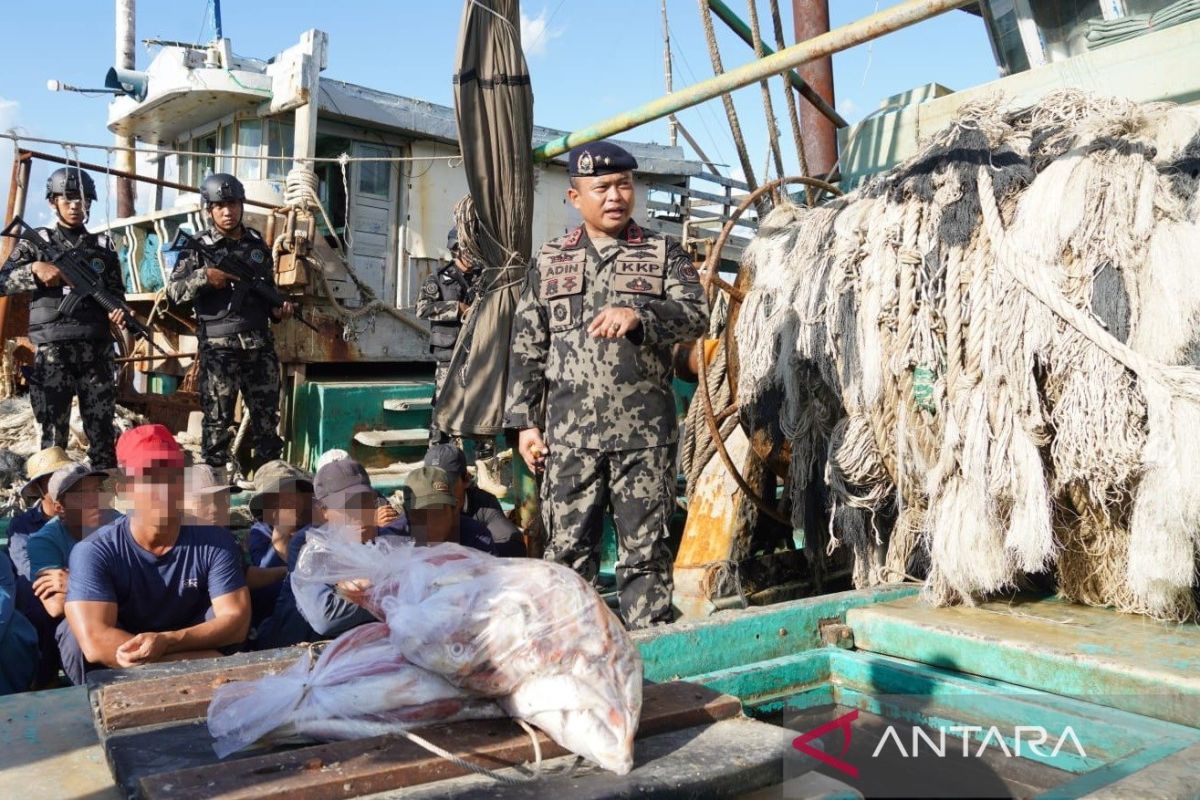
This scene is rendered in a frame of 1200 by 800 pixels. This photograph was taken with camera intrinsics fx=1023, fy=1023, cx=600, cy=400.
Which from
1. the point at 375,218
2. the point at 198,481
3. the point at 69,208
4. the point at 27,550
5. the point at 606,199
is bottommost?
the point at 27,550

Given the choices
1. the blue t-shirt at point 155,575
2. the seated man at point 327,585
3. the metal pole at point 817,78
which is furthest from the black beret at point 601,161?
the metal pole at point 817,78

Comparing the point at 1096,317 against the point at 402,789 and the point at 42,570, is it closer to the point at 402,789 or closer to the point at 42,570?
the point at 402,789

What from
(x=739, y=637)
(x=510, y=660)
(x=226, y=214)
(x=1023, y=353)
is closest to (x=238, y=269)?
(x=226, y=214)

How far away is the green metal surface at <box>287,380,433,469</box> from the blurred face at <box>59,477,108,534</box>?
308cm

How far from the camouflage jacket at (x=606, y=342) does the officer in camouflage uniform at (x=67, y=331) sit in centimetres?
364

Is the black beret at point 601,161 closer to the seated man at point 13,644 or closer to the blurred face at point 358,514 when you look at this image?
the blurred face at point 358,514

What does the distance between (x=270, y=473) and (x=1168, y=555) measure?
3540mm


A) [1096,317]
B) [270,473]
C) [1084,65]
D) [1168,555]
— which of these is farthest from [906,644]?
[1084,65]

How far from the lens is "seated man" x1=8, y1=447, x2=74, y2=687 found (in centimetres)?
363

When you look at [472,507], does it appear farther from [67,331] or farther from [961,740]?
[67,331]

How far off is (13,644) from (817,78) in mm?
6268

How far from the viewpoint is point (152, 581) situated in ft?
10.0

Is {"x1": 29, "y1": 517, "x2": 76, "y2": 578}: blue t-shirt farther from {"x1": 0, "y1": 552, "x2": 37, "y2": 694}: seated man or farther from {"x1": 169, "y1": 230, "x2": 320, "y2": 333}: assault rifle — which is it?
{"x1": 169, "y1": 230, "x2": 320, "y2": 333}: assault rifle

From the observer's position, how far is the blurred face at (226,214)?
6.42 metres
